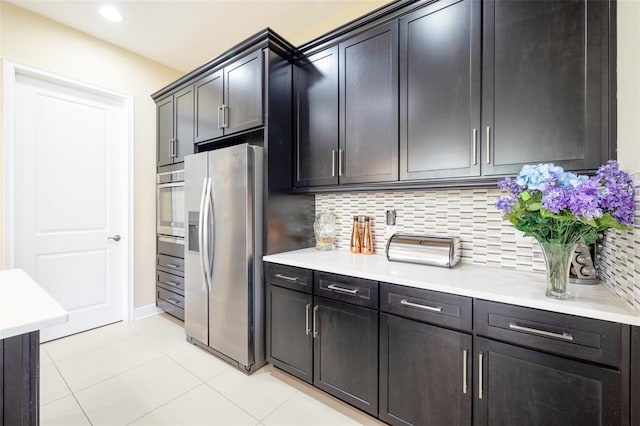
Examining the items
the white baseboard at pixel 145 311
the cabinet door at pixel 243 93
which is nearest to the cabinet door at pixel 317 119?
the cabinet door at pixel 243 93

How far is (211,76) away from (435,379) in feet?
9.47

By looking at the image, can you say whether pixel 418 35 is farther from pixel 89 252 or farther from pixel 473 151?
pixel 89 252

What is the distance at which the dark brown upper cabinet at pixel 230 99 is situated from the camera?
216 centimetres

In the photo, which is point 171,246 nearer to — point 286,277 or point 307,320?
point 286,277

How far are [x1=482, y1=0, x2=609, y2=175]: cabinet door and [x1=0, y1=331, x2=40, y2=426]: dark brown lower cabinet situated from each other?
209cm

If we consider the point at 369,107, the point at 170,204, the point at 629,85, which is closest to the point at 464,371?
the point at 629,85

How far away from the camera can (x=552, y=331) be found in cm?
108

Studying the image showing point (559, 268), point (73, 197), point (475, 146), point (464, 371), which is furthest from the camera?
point (73, 197)

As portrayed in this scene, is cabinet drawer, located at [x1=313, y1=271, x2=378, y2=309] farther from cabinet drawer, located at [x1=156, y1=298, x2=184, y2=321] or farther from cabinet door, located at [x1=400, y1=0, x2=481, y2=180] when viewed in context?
cabinet drawer, located at [x1=156, y1=298, x2=184, y2=321]

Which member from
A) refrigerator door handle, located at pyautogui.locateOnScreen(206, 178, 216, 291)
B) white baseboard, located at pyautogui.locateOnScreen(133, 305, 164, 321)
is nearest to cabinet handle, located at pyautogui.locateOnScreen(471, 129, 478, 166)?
refrigerator door handle, located at pyautogui.locateOnScreen(206, 178, 216, 291)

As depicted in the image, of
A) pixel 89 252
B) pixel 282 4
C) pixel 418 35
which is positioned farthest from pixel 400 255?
pixel 89 252

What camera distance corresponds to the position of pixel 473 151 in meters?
1.53

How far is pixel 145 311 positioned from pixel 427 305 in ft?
10.5

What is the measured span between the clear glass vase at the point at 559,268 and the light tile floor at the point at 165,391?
1.24 m
